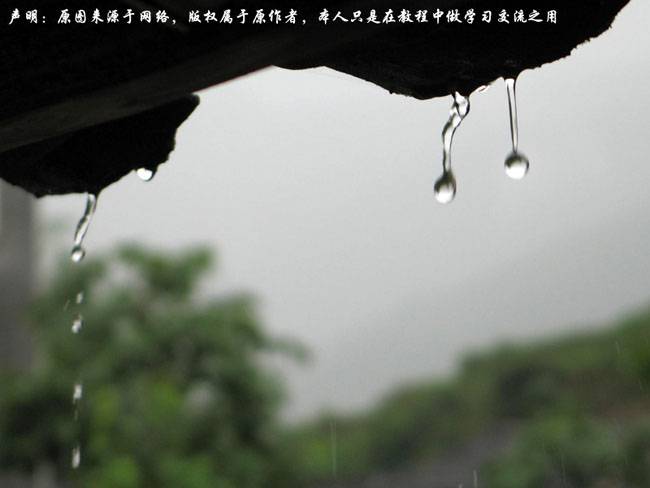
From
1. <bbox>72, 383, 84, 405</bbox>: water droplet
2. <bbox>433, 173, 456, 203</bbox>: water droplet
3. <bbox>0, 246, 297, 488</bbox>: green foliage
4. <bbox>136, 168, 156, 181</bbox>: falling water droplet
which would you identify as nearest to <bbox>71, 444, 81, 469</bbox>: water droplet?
<bbox>0, 246, 297, 488</bbox>: green foliage

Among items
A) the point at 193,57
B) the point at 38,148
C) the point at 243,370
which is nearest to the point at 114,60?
the point at 193,57

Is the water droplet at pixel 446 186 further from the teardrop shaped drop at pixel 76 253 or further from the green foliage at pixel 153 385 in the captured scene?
the green foliage at pixel 153 385

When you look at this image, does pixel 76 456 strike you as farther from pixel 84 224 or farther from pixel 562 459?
pixel 84 224

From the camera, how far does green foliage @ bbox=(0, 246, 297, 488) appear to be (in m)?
5.28

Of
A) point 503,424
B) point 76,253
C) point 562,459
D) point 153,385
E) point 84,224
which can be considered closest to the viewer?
point 84,224

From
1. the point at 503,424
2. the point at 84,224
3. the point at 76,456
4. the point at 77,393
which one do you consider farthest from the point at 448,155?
the point at 503,424

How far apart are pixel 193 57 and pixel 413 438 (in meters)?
5.68

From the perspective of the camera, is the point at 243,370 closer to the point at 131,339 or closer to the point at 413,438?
the point at 131,339

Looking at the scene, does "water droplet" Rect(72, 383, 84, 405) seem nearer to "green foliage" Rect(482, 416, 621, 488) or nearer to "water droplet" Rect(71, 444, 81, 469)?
"water droplet" Rect(71, 444, 81, 469)

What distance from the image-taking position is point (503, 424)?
609 centimetres

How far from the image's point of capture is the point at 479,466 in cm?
569

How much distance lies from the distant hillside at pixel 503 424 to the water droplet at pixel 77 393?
1.54 metres

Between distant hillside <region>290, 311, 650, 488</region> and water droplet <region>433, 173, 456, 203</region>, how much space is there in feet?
13.9

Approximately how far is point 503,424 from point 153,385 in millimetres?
2668
